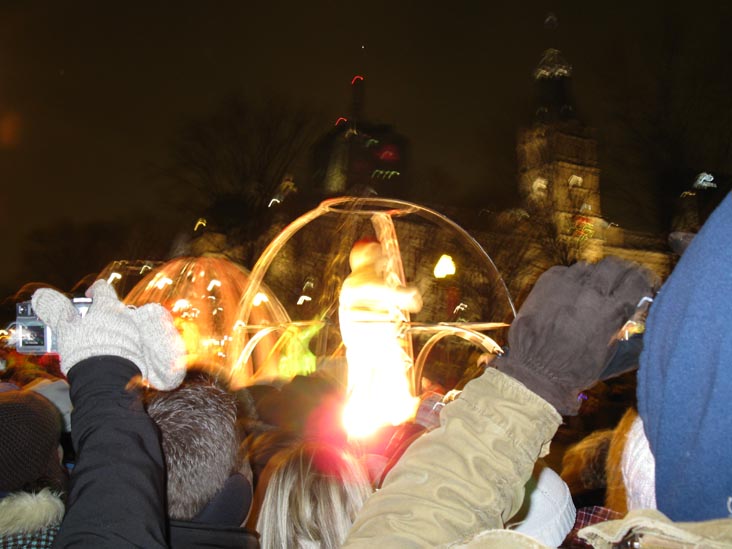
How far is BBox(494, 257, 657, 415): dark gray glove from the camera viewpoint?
1.20m

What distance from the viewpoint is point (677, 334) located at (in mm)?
958

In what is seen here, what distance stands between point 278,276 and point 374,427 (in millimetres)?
30580

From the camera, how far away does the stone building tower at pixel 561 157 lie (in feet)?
141

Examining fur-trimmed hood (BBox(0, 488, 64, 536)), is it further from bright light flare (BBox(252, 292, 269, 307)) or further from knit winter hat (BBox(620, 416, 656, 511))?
bright light flare (BBox(252, 292, 269, 307))

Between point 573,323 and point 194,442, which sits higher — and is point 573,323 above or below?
above

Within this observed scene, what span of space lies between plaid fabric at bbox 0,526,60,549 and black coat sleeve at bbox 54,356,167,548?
472 mm

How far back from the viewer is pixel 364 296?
749cm

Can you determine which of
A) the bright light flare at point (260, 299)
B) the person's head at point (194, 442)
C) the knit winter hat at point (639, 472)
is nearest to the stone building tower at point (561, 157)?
the bright light flare at point (260, 299)

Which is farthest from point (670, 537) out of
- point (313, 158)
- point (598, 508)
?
point (313, 158)

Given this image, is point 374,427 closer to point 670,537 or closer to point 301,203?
point 670,537

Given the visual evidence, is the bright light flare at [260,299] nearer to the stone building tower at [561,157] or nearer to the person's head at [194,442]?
the person's head at [194,442]

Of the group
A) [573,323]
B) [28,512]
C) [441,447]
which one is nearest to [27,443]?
[28,512]

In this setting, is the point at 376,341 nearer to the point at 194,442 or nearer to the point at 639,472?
the point at 194,442

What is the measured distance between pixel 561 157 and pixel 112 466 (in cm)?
5145
